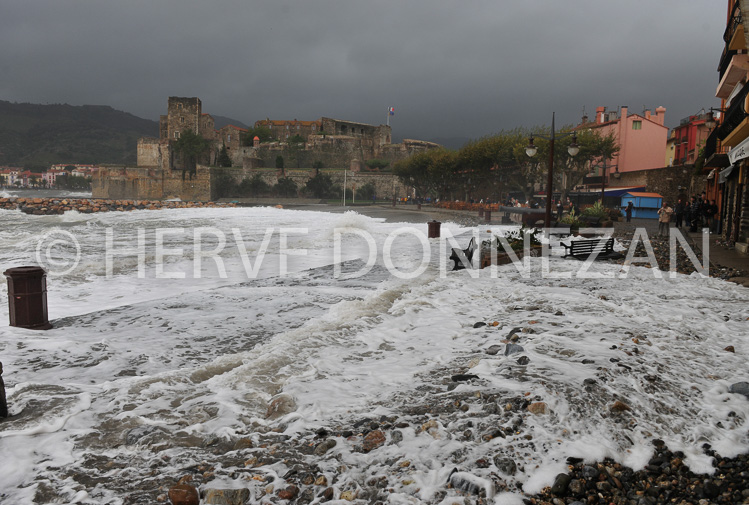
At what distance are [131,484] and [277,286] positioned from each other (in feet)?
21.3

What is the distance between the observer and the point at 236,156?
233 feet

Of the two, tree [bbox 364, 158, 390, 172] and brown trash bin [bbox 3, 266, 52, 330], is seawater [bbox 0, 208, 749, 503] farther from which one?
tree [bbox 364, 158, 390, 172]

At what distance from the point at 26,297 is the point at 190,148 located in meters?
63.2

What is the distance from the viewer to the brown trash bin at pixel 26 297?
576cm

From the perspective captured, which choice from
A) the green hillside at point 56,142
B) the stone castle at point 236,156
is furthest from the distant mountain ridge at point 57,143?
the stone castle at point 236,156

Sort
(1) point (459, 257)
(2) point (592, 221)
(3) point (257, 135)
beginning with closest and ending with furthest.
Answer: (1) point (459, 257)
(2) point (592, 221)
(3) point (257, 135)

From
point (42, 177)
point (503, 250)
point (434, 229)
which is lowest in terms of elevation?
point (503, 250)

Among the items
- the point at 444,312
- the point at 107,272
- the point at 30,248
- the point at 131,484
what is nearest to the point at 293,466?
the point at 131,484

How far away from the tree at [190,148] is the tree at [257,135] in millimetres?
8926

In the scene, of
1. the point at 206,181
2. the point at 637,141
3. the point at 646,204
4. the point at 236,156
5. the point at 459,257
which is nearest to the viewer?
the point at 459,257

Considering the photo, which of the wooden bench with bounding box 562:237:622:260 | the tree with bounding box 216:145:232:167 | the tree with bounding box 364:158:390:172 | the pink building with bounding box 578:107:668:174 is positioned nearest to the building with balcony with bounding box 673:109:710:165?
the pink building with bounding box 578:107:668:174

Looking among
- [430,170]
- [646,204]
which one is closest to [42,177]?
[430,170]

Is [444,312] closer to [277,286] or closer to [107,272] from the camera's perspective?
[277,286]

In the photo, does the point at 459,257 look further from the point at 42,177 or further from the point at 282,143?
the point at 42,177
